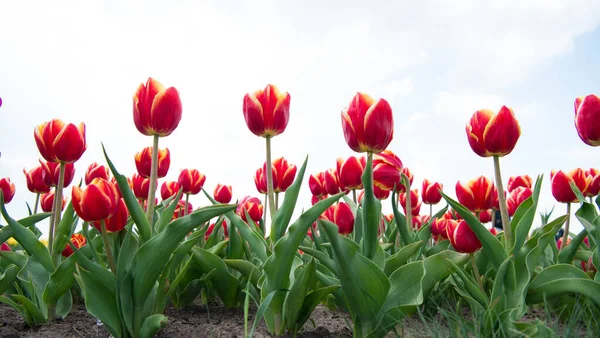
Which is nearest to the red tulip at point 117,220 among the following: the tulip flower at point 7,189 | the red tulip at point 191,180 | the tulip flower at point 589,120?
the red tulip at point 191,180

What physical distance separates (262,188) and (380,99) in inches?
78.7

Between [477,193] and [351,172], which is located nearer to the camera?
[477,193]

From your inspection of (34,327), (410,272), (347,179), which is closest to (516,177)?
(347,179)

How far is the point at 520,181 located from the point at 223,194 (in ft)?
8.88

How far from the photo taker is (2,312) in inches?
129

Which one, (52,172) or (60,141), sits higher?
(60,141)

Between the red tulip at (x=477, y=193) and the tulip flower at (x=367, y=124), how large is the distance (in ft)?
3.31

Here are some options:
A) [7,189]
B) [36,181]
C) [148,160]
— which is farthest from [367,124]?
[7,189]

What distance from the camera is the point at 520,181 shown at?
184 inches

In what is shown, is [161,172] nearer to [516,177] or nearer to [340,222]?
[340,222]

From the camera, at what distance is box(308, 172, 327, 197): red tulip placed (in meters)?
4.07

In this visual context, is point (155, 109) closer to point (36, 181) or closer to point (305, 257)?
Answer: point (305, 257)

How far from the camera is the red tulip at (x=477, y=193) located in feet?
9.77

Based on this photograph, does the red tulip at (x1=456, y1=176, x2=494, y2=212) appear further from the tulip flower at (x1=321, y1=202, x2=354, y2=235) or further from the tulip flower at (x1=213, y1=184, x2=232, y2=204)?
the tulip flower at (x1=213, y1=184, x2=232, y2=204)
